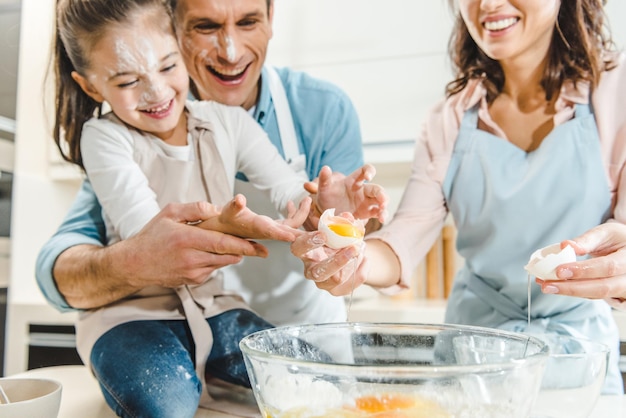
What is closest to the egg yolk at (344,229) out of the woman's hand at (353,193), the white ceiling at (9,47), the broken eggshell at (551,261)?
the woman's hand at (353,193)

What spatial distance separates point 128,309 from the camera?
954 mm

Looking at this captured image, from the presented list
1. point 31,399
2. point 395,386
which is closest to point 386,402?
point 395,386

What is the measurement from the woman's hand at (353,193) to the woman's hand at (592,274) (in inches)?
9.6

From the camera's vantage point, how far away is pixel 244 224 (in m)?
0.82

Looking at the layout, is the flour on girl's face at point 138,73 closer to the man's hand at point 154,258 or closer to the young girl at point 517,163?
the man's hand at point 154,258

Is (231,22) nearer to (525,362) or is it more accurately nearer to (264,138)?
(264,138)

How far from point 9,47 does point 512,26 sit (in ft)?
2.82

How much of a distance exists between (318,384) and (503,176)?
647 mm

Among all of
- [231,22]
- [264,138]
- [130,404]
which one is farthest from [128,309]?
[231,22]

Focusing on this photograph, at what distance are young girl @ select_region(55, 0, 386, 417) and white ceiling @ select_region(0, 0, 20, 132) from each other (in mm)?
138

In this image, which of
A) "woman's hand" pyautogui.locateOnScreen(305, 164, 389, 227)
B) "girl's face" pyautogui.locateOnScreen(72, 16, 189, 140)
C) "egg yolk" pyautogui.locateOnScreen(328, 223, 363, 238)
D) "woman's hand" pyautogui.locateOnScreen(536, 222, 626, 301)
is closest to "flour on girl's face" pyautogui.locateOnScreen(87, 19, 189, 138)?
"girl's face" pyautogui.locateOnScreen(72, 16, 189, 140)

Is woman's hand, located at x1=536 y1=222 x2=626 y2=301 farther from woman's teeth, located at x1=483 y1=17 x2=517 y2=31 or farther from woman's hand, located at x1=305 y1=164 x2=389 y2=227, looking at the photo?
woman's teeth, located at x1=483 y1=17 x2=517 y2=31

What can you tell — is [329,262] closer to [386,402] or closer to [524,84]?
[386,402]

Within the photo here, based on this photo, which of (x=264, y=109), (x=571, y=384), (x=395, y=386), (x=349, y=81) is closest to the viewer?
(x=395, y=386)
